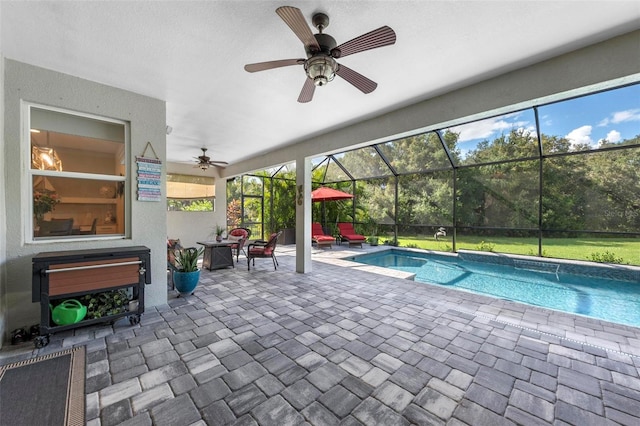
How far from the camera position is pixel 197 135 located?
5523mm

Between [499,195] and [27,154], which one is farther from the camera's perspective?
[499,195]

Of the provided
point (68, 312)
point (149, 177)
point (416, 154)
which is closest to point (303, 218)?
point (149, 177)

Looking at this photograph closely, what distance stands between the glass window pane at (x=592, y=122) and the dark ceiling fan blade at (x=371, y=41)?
7969mm

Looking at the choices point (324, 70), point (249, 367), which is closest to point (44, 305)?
point (249, 367)

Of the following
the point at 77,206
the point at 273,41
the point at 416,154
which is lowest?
the point at 77,206

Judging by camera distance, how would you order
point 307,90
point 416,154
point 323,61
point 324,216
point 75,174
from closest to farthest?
1. point 323,61
2. point 307,90
3. point 75,174
4. point 416,154
5. point 324,216

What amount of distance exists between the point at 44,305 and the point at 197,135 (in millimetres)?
3970

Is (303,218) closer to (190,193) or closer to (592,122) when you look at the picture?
(190,193)

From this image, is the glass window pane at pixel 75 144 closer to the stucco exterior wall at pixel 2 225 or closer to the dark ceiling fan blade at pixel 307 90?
the stucco exterior wall at pixel 2 225

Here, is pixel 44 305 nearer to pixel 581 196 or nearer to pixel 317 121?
pixel 317 121

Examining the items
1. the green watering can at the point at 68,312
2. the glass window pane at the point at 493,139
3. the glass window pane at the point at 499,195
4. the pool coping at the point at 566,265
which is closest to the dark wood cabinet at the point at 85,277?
the green watering can at the point at 68,312

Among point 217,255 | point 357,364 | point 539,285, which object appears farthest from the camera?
point 217,255

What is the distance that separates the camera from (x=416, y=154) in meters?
8.16

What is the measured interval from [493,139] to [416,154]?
297 centimetres
